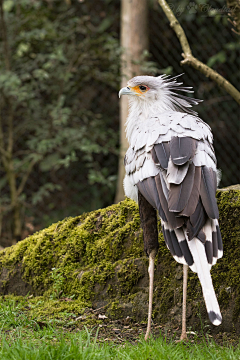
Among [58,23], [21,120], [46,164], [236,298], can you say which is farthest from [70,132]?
[236,298]

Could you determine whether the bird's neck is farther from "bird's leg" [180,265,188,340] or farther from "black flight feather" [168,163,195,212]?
"bird's leg" [180,265,188,340]

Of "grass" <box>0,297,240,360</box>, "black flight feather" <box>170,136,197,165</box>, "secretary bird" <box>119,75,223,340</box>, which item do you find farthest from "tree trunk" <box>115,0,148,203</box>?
"black flight feather" <box>170,136,197,165</box>

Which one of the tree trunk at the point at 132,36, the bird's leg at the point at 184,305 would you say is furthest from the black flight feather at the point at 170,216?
the tree trunk at the point at 132,36

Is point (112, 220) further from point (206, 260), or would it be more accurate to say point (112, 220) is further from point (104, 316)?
point (206, 260)

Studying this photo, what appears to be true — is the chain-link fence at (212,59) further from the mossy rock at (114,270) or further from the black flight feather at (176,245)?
the black flight feather at (176,245)

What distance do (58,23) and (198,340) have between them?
182 inches

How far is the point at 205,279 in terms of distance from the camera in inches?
80.5

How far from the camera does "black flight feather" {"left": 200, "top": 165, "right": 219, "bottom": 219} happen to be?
2.23 meters

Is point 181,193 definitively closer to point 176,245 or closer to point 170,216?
point 170,216

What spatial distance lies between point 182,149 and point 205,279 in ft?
2.61

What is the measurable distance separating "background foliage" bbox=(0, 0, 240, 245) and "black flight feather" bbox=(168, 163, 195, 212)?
2890mm

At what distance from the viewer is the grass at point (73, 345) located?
2.12 m

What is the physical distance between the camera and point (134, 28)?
512 cm

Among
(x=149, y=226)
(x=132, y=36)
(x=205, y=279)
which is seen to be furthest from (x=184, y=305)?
(x=132, y=36)
